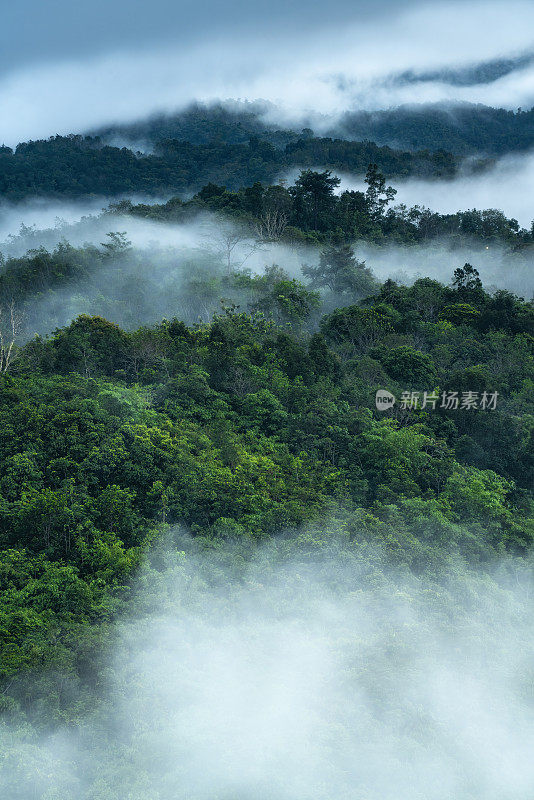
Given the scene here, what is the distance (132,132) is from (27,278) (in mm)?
77630

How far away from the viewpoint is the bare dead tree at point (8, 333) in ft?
88.2

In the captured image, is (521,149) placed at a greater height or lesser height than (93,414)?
greater

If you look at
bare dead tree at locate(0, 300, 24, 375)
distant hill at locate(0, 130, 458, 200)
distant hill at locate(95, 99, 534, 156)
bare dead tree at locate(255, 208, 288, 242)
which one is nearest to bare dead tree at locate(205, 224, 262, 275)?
bare dead tree at locate(255, 208, 288, 242)

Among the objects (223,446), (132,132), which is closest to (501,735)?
(223,446)

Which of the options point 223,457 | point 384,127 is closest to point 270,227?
point 223,457

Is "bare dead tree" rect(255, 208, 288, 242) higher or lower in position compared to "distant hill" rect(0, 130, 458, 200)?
lower

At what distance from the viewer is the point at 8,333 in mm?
35188

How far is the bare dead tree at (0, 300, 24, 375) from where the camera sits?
26.9m

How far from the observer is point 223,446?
73.8 feet

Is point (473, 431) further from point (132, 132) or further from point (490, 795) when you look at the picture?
point (132, 132)

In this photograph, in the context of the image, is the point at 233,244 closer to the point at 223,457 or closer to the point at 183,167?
the point at 223,457

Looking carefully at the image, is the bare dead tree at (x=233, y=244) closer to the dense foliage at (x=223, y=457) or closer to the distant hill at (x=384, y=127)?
the dense foliage at (x=223, y=457)

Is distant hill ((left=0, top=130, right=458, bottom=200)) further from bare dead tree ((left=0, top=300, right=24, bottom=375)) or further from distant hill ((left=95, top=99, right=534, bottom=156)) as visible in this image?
bare dead tree ((left=0, top=300, right=24, bottom=375))

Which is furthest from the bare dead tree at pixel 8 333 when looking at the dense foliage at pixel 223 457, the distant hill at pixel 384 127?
the distant hill at pixel 384 127
